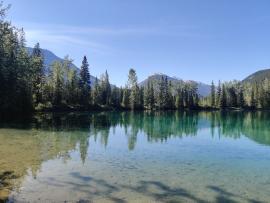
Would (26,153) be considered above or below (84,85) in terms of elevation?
below

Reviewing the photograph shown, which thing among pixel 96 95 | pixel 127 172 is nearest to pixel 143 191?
pixel 127 172

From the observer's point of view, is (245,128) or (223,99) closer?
(245,128)

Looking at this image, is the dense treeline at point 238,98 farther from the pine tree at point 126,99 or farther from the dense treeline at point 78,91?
the pine tree at point 126,99

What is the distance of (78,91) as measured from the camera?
117438 millimetres

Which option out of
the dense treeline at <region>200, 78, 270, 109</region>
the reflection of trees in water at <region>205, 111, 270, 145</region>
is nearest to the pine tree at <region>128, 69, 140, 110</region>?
the dense treeline at <region>200, 78, 270, 109</region>

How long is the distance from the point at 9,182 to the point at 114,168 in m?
7.59

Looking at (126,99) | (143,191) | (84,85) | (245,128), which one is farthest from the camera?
(126,99)

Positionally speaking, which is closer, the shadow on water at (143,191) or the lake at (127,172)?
the shadow on water at (143,191)

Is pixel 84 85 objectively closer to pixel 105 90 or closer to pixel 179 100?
pixel 105 90

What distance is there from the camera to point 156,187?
18906 mm

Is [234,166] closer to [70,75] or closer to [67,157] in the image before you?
[67,157]

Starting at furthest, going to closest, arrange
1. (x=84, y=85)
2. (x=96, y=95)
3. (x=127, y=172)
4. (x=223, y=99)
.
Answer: (x=223, y=99), (x=96, y=95), (x=84, y=85), (x=127, y=172)

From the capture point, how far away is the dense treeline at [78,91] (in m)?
56.7

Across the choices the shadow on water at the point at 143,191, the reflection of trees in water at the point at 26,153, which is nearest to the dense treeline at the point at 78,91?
the reflection of trees in water at the point at 26,153
